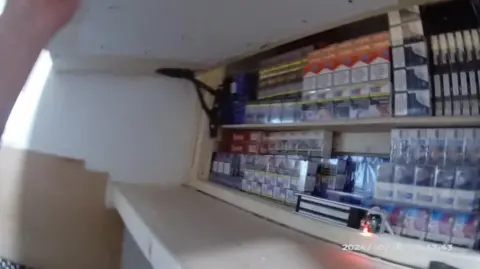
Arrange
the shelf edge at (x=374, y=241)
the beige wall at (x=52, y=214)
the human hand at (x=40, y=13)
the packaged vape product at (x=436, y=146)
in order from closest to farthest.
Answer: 1. the human hand at (x=40, y=13)
2. the shelf edge at (x=374, y=241)
3. the packaged vape product at (x=436, y=146)
4. the beige wall at (x=52, y=214)

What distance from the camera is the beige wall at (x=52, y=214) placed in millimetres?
1505

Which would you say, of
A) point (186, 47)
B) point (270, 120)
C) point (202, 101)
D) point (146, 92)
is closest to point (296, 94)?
point (270, 120)

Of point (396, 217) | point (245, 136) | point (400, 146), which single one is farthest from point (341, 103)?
point (245, 136)

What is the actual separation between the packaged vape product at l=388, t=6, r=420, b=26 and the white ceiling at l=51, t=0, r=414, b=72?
79mm

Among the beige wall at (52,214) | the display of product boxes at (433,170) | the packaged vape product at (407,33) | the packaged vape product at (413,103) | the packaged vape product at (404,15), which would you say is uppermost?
the packaged vape product at (404,15)

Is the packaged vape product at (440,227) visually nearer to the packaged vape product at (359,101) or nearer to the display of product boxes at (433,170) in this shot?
the display of product boxes at (433,170)

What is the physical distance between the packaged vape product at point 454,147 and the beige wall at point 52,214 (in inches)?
45.9

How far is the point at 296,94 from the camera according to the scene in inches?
45.5

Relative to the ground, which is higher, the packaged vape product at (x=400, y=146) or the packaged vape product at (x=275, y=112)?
the packaged vape product at (x=275, y=112)

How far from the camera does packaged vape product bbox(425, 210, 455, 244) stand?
72cm

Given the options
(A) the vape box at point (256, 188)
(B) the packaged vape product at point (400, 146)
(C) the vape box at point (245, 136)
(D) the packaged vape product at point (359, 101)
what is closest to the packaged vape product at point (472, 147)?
(B) the packaged vape product at point (400, 146)

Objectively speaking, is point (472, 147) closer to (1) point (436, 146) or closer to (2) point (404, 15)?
(1) point (436, 146)

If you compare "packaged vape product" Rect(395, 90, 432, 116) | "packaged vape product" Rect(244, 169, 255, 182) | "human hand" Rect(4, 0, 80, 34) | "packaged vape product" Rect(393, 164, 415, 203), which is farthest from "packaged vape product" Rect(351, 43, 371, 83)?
"human hand" Rect(4, 0, 80, 34)

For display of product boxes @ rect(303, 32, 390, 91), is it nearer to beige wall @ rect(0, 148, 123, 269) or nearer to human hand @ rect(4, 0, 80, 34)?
human hand @ rect(4, 0, 80, 34)
